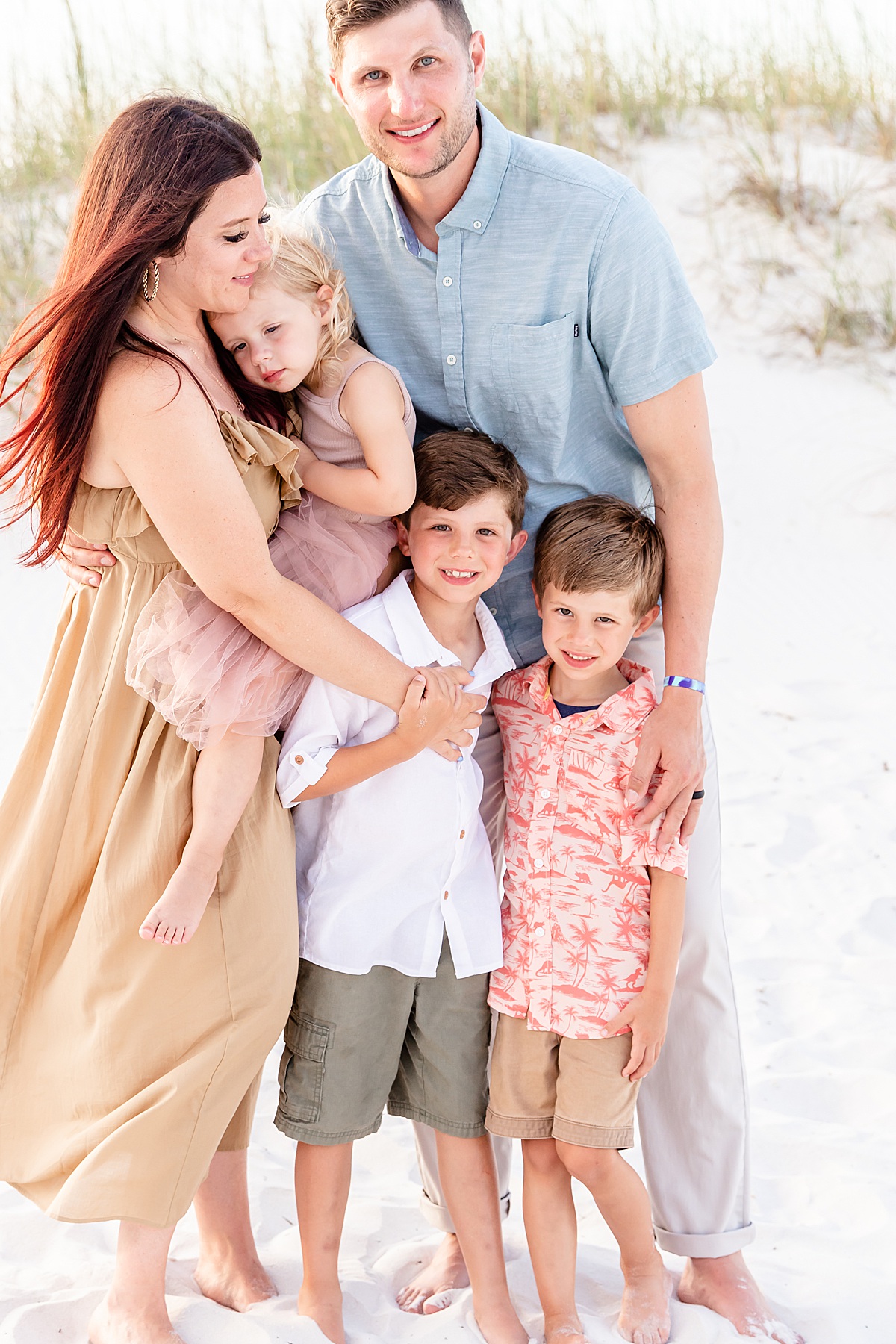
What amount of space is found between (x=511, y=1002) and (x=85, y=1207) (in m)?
0.78

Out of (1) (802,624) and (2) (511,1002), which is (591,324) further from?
(1) (802,624)

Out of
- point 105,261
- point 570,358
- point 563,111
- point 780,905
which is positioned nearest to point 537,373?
point 570,358

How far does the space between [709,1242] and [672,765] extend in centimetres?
97

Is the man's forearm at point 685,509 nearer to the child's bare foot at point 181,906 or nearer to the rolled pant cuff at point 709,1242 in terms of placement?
the child's bare foot at point 181,906

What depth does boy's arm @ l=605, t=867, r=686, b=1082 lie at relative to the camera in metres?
2.16

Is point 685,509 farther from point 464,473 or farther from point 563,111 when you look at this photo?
point 563,111

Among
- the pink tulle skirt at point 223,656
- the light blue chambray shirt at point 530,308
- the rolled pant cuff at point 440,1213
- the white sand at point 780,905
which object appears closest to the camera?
the pink tulle skirt at point 223,656

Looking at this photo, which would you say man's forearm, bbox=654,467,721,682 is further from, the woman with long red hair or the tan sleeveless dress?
the tan sleeveless dress

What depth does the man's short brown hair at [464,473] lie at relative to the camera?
221 cm

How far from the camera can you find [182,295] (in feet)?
6.80

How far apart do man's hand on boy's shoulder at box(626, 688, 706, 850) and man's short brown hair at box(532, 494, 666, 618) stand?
0.19 m

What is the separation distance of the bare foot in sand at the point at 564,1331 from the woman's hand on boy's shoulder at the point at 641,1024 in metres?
0.46

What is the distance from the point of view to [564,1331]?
2.20 m

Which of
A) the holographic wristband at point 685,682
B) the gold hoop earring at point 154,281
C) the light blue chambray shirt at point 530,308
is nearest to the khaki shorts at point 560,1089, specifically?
the holographic wristband at point 685,682
